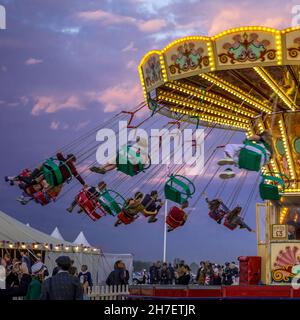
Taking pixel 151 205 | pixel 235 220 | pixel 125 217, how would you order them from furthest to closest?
pixel 235 220 → pixel 151 205 → pixel 125 217

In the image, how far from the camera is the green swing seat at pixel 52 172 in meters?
12.9

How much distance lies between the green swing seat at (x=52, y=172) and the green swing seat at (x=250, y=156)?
365cm

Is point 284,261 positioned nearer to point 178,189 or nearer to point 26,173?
point 178,189

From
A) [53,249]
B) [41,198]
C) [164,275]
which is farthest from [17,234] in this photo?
[41,198]

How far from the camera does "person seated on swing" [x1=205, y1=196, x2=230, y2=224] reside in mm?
15469

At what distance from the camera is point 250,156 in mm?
11156

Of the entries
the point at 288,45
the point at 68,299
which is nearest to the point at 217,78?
the point at 288,45

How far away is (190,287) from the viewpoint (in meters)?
12.5

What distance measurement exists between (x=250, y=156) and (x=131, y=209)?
4.34m

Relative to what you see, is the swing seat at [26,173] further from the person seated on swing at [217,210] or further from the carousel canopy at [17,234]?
the carousel canopy at [17,234]

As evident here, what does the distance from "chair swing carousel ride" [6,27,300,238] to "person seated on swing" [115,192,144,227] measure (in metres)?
0.02

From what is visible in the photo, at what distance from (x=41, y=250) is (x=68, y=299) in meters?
13.9

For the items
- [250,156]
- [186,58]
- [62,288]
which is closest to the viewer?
[62,288]
